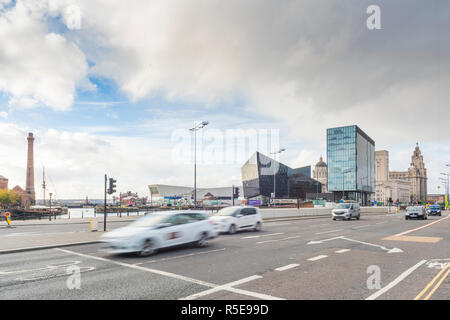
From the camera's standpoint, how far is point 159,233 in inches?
451

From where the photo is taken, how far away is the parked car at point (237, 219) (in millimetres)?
18422

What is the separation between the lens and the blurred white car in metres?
10.9

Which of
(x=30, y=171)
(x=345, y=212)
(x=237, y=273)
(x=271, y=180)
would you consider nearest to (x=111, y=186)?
(x=237, y=273)

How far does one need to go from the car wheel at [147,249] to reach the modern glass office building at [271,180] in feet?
319

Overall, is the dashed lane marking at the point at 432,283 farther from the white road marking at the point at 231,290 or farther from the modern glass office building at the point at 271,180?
the modern glass office building at the point at 271,180

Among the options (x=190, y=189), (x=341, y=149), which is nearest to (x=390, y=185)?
(x=341, y=149)

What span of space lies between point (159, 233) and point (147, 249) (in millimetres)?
697

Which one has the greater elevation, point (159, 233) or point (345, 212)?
point (159, 233)

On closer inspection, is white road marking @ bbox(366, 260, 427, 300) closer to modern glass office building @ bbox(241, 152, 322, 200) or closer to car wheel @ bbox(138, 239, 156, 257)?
car wheel @ bbox(138, 239, 156, 257)

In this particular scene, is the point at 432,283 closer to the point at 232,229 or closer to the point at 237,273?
the point at 237,273

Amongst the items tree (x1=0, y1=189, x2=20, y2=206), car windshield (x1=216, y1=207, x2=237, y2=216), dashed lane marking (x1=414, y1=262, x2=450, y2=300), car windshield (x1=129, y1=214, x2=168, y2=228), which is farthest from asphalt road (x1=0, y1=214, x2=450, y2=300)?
tree (x1=0, y1=189, x2=20, y2=206)

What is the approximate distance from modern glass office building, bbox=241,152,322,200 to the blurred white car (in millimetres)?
95101
